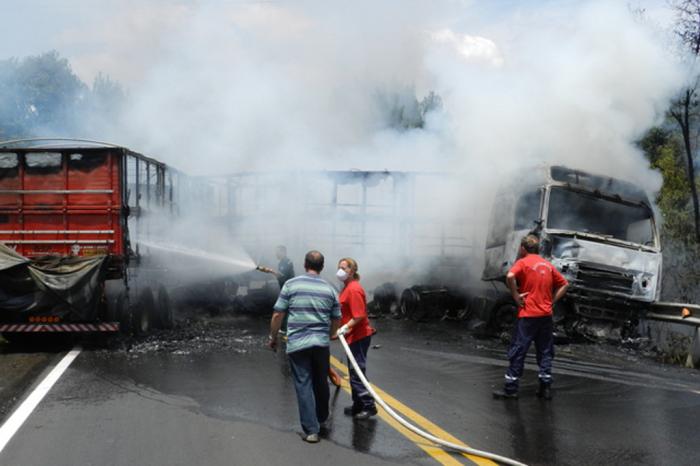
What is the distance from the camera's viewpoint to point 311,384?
573 cm

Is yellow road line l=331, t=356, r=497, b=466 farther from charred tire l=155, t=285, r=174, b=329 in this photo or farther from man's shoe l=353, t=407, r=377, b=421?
charred tire l=155, t=285, r=174, b=329

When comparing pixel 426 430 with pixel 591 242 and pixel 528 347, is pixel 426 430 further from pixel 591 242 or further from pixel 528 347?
pixel 591 242

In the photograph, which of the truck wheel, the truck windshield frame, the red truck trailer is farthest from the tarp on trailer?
the truck wheel

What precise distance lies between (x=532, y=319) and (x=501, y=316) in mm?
5770

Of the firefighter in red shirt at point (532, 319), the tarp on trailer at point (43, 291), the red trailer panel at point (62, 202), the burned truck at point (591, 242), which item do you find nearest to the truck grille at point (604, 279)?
the burned truck at point (591, 242)

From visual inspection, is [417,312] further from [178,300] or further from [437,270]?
[178,300]

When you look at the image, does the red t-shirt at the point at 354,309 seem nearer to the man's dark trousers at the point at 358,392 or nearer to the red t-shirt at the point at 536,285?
the man's dark trousers at the point at 358,392

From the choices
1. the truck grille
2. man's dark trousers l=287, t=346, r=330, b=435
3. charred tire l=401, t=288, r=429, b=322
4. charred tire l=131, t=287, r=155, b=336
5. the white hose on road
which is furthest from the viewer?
charred tire l=401, t=288, r=429, b=322

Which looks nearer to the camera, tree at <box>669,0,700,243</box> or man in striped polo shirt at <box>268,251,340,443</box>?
man in striped polo shirt at <box>268,251,340,443</box>

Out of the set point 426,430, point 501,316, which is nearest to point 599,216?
point 501,316

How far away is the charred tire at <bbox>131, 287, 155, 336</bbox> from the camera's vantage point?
11.7 meters

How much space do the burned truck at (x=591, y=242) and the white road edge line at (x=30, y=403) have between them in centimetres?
684

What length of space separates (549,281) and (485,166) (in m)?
7.29

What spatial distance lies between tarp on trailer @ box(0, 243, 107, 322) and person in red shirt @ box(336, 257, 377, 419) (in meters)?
5.37
